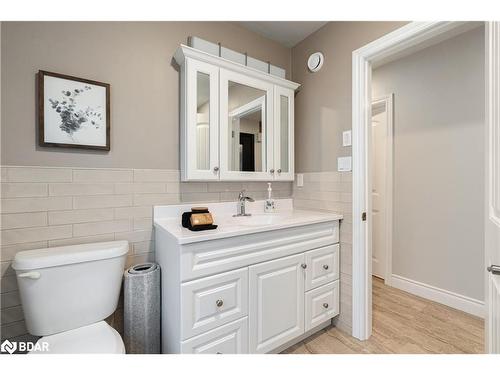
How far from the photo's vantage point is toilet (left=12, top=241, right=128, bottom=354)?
0.95 meters

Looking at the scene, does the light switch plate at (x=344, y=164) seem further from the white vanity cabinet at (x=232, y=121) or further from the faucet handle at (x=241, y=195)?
the faucet handle at (x=241, y=195)

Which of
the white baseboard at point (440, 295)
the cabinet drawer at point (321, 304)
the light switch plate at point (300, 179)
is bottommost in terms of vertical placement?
the white baseboard at point (440, 295)

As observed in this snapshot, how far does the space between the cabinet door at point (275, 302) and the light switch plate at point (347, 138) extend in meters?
0.87

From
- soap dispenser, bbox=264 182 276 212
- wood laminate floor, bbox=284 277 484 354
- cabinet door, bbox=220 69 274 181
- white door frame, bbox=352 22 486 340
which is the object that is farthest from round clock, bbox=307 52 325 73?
wood laminate floor, bbox=284 277 484 354

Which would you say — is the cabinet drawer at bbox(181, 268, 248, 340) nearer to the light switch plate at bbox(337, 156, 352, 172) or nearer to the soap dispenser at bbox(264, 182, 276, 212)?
the soap dispenser at bbox(264, 182, 276, 212)

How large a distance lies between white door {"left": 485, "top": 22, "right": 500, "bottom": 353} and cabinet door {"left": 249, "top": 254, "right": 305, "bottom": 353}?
0.83 m

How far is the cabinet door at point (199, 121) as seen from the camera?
57.0 inches

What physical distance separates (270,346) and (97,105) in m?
1.70

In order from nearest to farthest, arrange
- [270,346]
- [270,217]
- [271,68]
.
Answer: [270,346] < [270,217] < [271,68]

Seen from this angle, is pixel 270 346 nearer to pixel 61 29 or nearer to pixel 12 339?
pixel 12 339

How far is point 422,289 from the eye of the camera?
7.16ft

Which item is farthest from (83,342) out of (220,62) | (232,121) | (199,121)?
(220,62)

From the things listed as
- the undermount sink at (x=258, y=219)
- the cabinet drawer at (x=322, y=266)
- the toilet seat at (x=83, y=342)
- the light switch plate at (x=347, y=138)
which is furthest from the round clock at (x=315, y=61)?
the toilet seat at (x=83, y=342)

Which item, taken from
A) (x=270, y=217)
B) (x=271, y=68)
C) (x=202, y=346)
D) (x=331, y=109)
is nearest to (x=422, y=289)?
(x=270, y=217)
